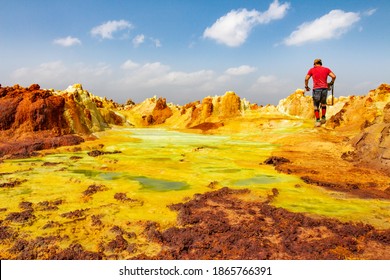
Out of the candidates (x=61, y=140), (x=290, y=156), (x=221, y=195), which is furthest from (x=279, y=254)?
(x=61, y=140)

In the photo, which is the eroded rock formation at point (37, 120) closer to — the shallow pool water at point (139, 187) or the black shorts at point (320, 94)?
the shallow pool water at point (139, 187)

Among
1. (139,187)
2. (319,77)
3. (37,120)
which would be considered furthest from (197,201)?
(37,120)

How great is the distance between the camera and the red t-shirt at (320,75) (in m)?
12.4

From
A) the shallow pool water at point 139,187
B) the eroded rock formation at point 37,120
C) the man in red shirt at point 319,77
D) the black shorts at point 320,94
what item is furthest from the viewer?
the black shorts at point 320,94

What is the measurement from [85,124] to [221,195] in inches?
510

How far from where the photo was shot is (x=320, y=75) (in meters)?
12.4

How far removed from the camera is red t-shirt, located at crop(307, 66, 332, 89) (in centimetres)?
1237

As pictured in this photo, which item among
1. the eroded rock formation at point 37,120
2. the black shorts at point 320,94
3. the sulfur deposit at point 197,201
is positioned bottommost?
the sulfur deposit at point 197,201

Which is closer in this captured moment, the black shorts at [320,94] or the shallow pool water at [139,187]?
the shallow pool water at [139,187]

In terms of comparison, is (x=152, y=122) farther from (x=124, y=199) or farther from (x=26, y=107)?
(x=124, y=199)

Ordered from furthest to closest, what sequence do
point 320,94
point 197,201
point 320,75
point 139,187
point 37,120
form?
point 37,120
point 320,94
point 320,75
point 139,187
point 197,201

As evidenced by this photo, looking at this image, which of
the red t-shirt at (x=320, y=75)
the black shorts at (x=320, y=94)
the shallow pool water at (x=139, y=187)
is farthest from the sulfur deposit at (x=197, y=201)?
the red t-shirt at (x=320, y=75)

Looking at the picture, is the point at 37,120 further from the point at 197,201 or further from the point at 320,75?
the point at 320,75

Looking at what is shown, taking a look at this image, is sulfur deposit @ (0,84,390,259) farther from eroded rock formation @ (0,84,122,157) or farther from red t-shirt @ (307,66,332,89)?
red t-shirt @ (307,66,332,89)
